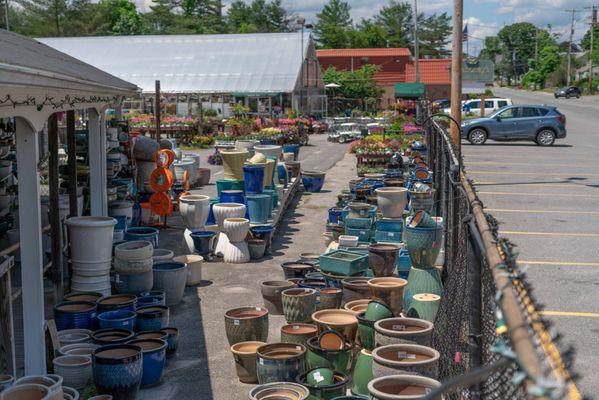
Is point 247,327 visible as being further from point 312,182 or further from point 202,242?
point 312,182

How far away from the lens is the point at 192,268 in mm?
10773

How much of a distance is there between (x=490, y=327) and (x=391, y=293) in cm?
339

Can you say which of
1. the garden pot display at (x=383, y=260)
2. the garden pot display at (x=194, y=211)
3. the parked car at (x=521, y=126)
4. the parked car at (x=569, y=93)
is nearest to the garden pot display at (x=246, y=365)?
the garden pot display at (x=383, y=260)

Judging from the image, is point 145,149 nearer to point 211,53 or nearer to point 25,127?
point 25,127

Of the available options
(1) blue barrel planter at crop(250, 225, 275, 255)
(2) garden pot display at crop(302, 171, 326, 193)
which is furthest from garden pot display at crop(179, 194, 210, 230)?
(2) garden pot display at crop(302, 171, 326, 193)

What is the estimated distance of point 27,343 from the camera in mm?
6824

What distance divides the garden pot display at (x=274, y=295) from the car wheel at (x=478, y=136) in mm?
23667

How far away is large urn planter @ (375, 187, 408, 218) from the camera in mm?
12023

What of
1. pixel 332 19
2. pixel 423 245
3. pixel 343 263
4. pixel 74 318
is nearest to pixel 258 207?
pixel 343 263

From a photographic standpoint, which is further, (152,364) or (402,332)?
(152,364)

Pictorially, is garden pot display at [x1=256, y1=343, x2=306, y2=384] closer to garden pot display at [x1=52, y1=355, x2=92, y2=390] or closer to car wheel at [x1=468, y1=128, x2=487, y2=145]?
garden pot display at [x1=52, y1=355, x2=92, y2=390]

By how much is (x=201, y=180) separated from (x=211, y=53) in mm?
26047

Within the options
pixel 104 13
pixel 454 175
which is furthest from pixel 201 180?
pixel 104 13

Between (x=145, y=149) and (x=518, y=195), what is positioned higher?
(x=145, y=149)
